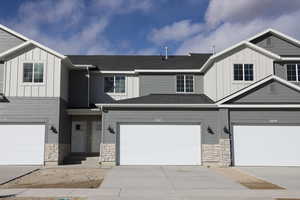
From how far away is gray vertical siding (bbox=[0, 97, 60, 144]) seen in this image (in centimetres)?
1633

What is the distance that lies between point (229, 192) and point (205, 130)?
7.39 m

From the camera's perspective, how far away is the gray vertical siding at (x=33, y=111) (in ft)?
53.6

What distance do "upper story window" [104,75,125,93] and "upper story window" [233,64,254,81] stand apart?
730 centimetres

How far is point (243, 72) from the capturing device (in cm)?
1791

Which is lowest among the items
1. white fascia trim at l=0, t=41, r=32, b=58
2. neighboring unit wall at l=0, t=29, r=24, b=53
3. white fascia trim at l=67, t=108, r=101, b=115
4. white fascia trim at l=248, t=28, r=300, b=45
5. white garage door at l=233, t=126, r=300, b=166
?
white garage door at l=233, t=126, r=300, b=166

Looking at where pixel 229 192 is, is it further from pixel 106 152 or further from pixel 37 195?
pixel 106 152

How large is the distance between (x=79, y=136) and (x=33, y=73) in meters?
5.12

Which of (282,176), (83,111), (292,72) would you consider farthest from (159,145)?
(292,72)

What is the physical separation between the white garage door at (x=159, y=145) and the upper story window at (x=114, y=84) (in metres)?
4.55

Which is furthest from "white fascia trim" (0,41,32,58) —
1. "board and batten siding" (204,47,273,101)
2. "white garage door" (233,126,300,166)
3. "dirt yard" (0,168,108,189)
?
"white garage door" (233,126,300,166)

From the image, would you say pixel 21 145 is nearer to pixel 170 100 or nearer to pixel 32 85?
pixel 32 85

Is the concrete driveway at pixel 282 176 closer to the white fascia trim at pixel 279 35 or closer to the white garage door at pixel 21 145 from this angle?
the white fascia trim at pixel 279 35

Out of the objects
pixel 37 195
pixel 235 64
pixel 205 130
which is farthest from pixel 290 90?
pixel 37 195

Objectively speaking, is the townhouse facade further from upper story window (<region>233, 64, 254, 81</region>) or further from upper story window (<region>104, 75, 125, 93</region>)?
upper story window (<region>104, 75, 125, 93</region>)
